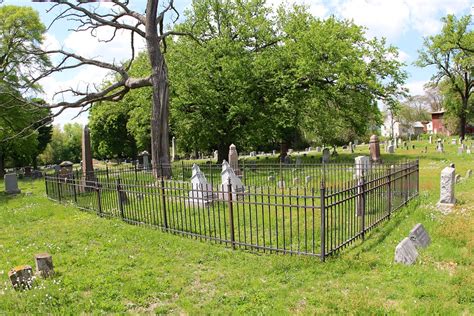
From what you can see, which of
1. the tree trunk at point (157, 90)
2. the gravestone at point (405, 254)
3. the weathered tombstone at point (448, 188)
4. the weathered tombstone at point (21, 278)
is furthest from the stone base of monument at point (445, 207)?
the tree trunk at point (157, 90)

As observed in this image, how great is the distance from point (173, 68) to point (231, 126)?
215 inches

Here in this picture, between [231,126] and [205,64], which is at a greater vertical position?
[205,64]

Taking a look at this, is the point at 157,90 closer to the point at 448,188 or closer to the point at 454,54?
the point at 448,188

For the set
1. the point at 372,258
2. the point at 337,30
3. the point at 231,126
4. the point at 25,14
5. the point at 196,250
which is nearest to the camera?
the point at 372,258

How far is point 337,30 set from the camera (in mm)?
23000

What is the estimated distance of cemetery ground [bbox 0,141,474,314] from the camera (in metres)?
4.56

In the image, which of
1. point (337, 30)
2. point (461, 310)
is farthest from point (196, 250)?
point (337, 30)

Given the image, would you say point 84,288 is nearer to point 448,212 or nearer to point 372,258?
point 372,258

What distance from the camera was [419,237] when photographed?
20.0 ft

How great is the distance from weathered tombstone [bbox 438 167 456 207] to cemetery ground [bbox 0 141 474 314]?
0.36 metres

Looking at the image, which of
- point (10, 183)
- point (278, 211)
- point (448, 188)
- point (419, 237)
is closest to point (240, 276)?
point (419, 237)

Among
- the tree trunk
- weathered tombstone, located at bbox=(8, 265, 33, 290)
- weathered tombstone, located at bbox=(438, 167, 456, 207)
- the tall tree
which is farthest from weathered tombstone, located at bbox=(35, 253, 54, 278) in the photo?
the tall tree

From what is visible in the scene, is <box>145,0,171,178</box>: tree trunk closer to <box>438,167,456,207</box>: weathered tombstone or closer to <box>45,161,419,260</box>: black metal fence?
<box>45,161,419,260</box>: black metal fence

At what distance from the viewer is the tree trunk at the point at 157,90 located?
18.2 metres
